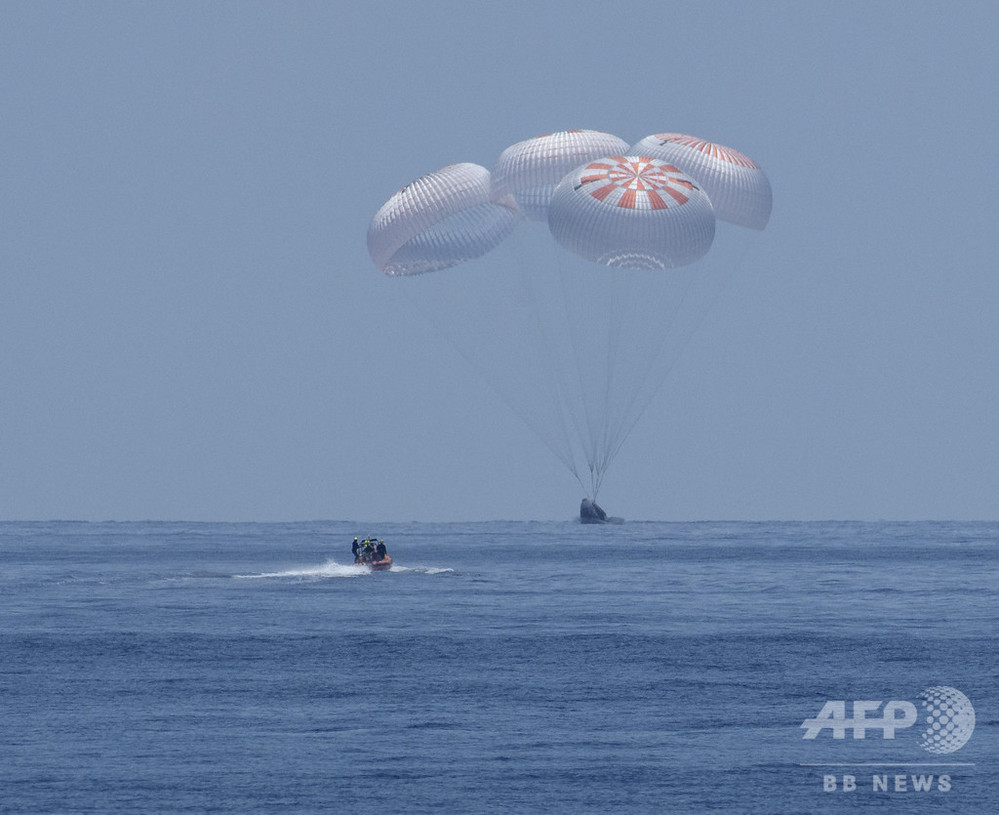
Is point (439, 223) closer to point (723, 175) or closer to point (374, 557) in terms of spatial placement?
point (723, 175)

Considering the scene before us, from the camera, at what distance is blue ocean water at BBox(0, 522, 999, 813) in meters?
23.8

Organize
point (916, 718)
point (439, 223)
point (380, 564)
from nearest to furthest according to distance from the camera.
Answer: point (916, 718), point (439, 223), point (380, 564)

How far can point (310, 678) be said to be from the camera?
33.6m

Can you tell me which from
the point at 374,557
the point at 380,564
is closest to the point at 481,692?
the point at 380,564

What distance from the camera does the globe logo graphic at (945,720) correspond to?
26828 mm

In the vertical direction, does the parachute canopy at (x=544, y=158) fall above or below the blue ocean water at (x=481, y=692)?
above

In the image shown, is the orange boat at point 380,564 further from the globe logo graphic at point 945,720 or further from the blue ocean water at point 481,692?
the globe logo graphic at point 945,720

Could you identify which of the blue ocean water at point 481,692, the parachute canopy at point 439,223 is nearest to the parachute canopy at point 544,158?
the parachute canopy at point 439,223

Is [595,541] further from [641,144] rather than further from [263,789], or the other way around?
[263,789]

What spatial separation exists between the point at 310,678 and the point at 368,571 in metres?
27.7
